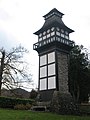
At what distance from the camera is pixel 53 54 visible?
2997 centimetres

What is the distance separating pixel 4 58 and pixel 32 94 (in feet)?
40.2

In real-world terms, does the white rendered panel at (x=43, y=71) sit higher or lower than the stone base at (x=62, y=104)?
higher

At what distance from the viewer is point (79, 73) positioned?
130 ft

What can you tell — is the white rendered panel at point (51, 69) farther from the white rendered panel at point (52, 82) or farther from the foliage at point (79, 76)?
the foliage at point (79, 76)

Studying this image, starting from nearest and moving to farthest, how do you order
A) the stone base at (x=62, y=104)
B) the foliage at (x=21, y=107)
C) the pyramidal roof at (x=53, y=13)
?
the stone base at (x=62, y=104), the foliage at (x=21, y=107), the pyramidal roof at (x=53, y=13)

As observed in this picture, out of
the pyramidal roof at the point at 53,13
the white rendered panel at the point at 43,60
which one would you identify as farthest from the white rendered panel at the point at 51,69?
the pyramidal roof at the point at 53,13

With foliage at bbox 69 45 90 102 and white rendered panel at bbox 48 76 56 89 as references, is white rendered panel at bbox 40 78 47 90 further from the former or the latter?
foliage at bbox 69 45 90 102

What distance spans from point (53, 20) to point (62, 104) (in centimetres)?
1208

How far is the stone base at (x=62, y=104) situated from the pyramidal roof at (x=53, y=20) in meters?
9.63

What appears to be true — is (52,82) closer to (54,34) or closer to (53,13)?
(54,34)

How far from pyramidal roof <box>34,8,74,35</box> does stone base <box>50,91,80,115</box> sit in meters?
9.63

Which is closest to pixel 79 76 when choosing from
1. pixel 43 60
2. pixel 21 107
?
pixel 43 60

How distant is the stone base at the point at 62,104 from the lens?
26442 mm

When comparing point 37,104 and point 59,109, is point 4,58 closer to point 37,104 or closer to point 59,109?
point 37,104
